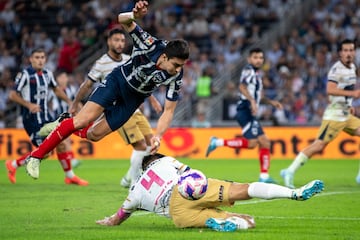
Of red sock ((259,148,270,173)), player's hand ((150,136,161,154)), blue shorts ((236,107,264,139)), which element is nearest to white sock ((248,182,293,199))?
player's hand ((150,136,161,154))

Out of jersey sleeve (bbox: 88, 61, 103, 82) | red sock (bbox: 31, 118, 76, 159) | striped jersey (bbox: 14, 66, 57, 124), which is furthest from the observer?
striped jersey (bbox: 14, 66, 57, 124)

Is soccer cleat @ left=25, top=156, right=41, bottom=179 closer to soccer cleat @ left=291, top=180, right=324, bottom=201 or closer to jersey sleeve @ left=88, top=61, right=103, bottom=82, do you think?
jersey sleeve @ left=88, top=61, right=103, bottom=82

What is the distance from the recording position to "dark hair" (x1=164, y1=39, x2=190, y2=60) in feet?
35.5

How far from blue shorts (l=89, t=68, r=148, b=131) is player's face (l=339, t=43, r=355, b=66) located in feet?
17.1

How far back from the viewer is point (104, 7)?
34156 mm

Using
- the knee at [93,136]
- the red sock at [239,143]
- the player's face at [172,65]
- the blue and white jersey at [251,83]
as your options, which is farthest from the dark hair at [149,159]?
the red sock at [239,143]

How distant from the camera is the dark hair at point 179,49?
10.8 meters

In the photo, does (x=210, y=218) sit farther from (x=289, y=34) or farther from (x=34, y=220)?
(x=289, y=34)

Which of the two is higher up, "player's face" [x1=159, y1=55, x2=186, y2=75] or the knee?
"player's face" [x1=159, y1=55, x2=186, y2=75]

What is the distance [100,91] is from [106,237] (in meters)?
3.13

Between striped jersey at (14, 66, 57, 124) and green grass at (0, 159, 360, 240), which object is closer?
green grass at (0, 159, 360, 240)

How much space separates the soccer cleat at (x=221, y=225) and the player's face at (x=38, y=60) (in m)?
7.92

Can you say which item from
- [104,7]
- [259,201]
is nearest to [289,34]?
[104,7]

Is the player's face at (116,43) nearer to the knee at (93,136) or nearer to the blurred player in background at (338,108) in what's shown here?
the knee at (93,136)
